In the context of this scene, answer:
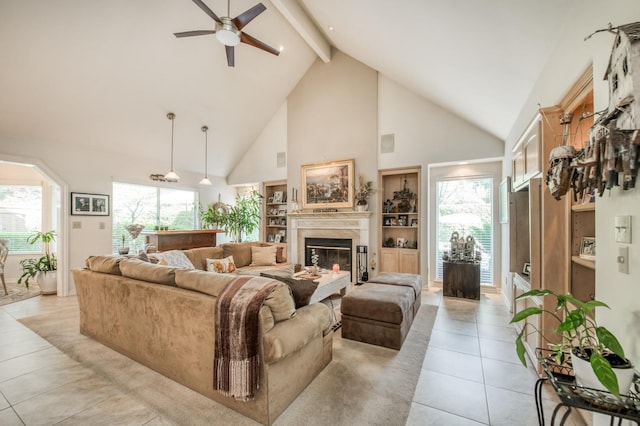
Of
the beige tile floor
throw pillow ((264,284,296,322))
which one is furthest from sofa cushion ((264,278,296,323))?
the beige tile floor

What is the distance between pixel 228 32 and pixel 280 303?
2.96 metres

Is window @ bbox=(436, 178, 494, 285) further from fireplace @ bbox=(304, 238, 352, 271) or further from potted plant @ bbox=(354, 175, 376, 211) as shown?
fireplace @ bbox=(304, 238, 352, 271)

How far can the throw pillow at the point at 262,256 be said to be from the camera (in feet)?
17.6

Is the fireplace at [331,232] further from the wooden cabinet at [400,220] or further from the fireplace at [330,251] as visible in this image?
the wooden cabinet at [400,220]

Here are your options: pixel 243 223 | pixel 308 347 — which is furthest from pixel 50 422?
pixel 243 223

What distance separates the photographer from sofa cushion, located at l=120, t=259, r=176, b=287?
2330 mm

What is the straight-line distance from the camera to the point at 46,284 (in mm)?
4914

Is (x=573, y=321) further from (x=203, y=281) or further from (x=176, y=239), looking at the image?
(x=176, y=239)

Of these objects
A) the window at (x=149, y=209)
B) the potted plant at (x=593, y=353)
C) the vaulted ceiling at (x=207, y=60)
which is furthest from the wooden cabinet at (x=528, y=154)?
the window at (x=149, y=209)

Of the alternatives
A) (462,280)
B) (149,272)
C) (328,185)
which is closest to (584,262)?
(462,280)

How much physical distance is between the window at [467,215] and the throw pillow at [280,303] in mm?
4322

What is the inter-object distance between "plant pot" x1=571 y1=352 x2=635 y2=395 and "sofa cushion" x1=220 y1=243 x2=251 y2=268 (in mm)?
4839

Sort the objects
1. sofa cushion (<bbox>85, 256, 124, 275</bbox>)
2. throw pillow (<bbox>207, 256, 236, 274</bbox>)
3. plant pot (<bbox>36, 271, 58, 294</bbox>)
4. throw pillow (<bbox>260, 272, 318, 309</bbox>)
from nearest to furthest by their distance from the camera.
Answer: throw pillow (<bbox>260, 272, 318, 309</bbox>), sofa cushion (<bbox>85, 256, 124, 275</bbox>), throw pillow (<bbox>207, 256, 236, 274</bbox>), plant pot (<bbox>36, 271, 58, 294</bbox>)

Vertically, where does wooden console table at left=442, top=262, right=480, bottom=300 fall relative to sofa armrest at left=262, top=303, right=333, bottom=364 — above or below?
below
